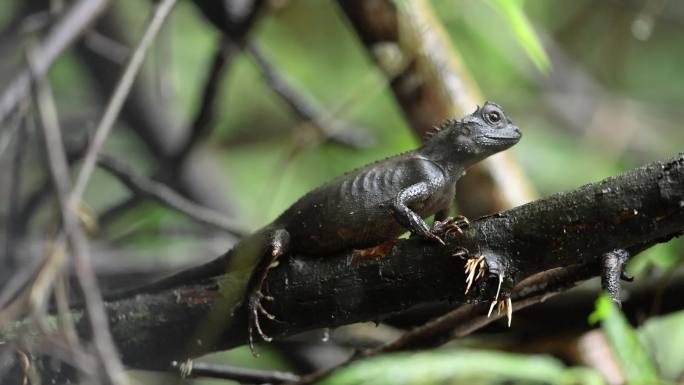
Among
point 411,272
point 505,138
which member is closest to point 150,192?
point 505,138

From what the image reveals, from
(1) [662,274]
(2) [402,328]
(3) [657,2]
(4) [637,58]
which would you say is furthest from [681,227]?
(4) [637,58]

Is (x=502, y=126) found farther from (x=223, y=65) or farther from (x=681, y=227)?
(x=223, y=65)

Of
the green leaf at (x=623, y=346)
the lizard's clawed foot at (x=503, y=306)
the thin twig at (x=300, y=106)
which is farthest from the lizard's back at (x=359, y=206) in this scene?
the thin twig at (x=300, y=106)

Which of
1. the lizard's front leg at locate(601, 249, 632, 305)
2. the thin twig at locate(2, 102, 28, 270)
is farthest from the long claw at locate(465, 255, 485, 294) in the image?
the thin twig at locate(2, 102, 28, 270)

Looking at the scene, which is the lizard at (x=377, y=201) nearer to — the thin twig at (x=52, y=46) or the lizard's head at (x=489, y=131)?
the lizard's head at (x=489, y=131)

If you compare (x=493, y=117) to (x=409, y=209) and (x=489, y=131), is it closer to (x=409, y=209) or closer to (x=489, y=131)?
(x=489, y=131)

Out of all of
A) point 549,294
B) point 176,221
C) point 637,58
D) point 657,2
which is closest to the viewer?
point 549,294
